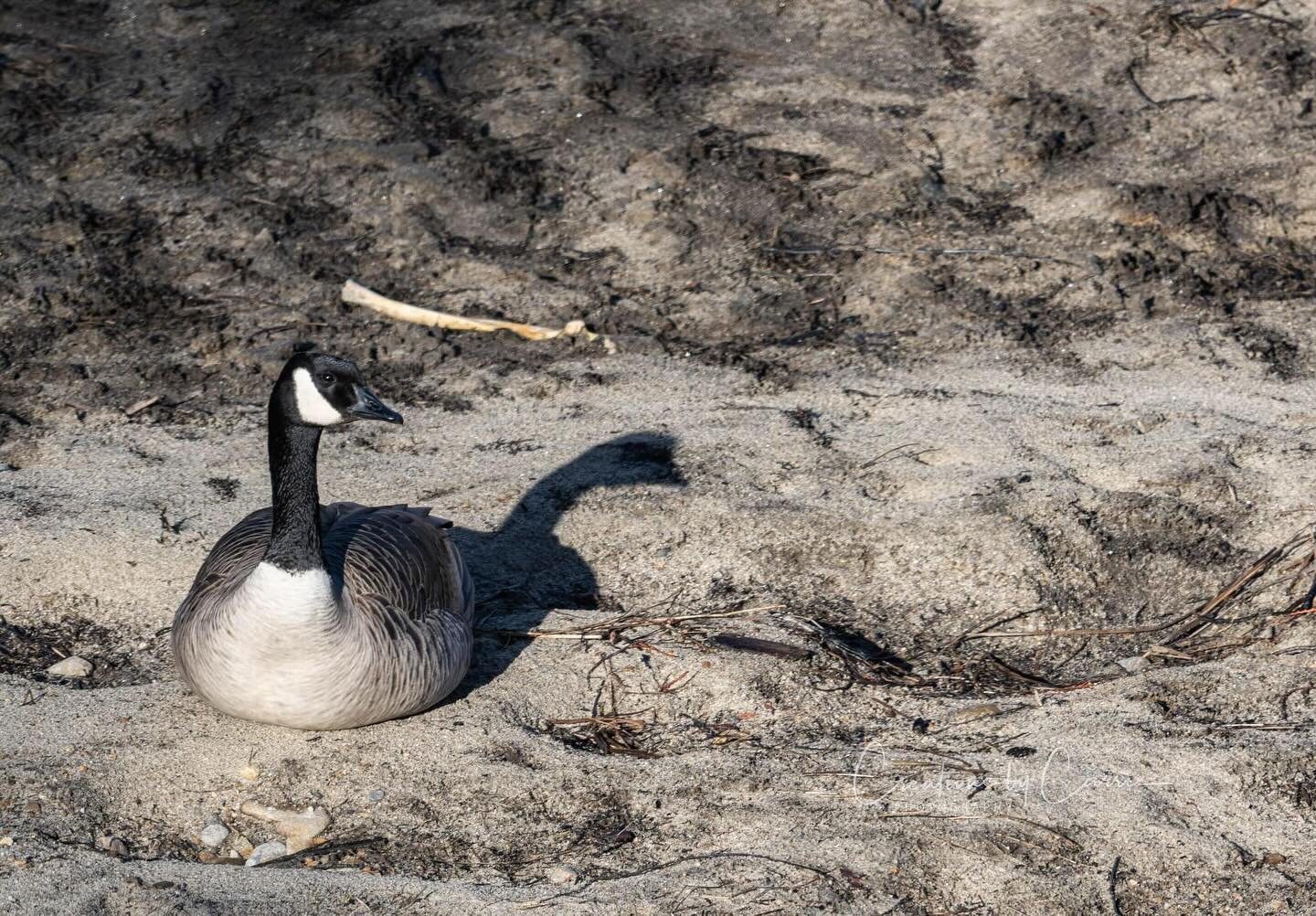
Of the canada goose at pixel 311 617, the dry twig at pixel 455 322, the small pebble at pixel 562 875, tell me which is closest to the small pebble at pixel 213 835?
the canada goose at pixel 311 617

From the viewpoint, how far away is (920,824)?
4.12m

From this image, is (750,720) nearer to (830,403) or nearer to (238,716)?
(238,716)

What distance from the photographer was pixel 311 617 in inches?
173

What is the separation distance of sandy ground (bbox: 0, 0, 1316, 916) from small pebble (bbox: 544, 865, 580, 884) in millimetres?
15

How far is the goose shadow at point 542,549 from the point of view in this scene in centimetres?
539

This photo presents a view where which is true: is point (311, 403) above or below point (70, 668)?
above

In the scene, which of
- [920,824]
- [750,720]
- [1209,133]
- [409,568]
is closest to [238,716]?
[409,568]

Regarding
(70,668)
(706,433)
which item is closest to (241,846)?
(70,668)

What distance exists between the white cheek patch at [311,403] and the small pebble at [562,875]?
1.46 metres

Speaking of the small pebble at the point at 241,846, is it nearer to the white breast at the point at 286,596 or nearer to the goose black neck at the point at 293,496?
the white breast at the point at 286,596

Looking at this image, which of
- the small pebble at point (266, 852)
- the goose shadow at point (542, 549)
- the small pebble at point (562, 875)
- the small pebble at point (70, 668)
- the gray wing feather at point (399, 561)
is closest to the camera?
the small pebble at point (562, 875)

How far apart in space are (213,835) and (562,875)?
100 cm

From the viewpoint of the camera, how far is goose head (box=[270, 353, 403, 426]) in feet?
14.8

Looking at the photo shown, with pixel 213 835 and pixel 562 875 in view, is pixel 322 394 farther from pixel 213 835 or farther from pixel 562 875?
pixel 562 875
